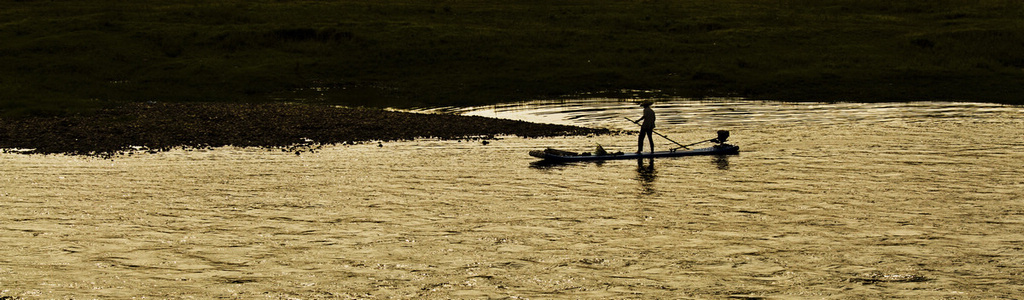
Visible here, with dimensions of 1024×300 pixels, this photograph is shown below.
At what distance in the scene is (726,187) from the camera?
31359 millimetres

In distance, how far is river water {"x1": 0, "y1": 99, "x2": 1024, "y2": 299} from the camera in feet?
66.5

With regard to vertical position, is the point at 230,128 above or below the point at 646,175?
above

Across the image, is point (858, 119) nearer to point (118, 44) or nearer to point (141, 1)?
point (118, 44)

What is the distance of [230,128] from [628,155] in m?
18.6

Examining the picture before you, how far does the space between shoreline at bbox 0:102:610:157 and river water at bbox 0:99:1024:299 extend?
101 inches

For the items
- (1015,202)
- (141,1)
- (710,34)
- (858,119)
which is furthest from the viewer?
(141,1)

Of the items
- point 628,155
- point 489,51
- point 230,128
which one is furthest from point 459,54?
point 628,155

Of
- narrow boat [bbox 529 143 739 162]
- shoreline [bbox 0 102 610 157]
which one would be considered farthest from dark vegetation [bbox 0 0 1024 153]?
narrow boat [bbox 529 143 739 162]

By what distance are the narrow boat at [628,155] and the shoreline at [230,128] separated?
8620mm

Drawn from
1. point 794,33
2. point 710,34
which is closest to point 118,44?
point 710,34

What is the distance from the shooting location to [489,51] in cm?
7438

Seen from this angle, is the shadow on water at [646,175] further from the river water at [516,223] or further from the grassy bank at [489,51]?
the grassy bank at [489,51]

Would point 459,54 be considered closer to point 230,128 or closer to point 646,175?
point 230,128

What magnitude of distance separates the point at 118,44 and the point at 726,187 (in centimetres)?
5721
